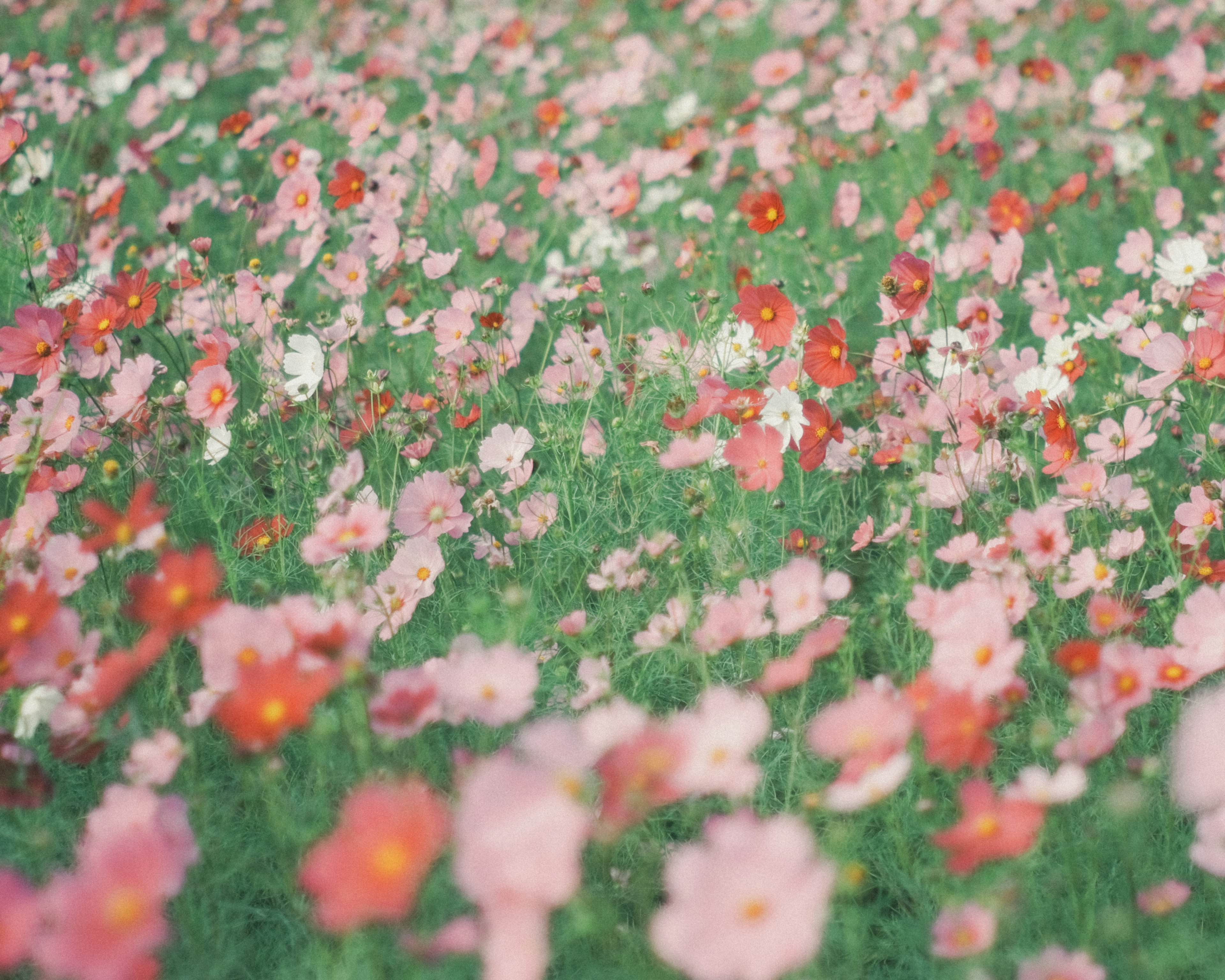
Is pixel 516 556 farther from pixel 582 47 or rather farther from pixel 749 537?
pixel 582 47

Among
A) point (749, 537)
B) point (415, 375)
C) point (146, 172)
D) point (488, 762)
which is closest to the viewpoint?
point (488, 762)

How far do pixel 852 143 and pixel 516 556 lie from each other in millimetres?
1634

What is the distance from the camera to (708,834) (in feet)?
2.63

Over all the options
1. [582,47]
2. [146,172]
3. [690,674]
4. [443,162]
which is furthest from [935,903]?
[582,47]

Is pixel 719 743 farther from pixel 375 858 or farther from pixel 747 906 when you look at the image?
pixel 375 858

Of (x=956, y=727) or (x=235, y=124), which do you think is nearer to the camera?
(x=956, y=727)

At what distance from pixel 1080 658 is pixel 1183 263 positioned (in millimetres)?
1061

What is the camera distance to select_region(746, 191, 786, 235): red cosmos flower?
1515 millimetres

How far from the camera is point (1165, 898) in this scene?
0.76 m

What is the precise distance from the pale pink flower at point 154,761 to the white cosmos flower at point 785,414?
775mm

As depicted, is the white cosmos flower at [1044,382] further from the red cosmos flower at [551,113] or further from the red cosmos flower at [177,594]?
the red cosmos flower at [551,113]

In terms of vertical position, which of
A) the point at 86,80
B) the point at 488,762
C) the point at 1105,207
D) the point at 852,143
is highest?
the point at 86,80

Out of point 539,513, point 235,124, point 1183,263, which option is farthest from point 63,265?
point 1183,263

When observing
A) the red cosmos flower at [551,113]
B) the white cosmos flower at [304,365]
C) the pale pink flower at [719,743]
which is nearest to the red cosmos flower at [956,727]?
the pale pink flower at [719,743]
